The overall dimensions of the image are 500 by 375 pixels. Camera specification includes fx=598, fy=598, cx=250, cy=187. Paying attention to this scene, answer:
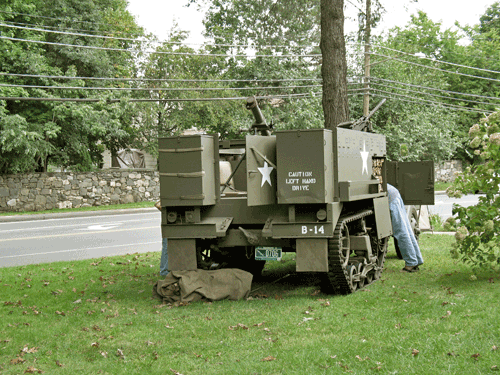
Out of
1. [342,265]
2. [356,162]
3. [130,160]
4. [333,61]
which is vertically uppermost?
[333,61]

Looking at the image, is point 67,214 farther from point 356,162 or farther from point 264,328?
point 264,328

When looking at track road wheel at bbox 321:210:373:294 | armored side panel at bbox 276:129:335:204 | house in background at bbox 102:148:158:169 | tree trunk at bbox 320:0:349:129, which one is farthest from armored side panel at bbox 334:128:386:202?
house in background at bbox 102:148:158:169

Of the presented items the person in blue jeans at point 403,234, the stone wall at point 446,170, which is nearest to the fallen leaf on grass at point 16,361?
the person in blue jeans at point 403,234

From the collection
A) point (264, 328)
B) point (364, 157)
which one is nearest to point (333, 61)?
point (364, 157)

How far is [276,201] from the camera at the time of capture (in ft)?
24.7

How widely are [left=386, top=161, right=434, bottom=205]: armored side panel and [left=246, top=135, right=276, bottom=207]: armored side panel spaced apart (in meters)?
3.73

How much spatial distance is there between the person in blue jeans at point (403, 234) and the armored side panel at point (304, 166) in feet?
8.76

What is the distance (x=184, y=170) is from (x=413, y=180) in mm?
4753

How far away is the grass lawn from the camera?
5.03m

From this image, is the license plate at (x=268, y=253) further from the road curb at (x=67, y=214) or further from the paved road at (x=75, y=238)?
the road curb at (x=67, y=214)

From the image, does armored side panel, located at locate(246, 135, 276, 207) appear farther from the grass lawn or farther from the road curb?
the road curb

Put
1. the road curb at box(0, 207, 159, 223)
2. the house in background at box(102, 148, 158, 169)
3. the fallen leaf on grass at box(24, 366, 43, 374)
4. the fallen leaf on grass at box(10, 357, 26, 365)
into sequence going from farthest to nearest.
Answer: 1. the house in background at box(102, 148, 158, 169)
2. the road curb at box(0, 207, 159, 223)
3. the fallen leaf on grass at box(10, 357, 26, 365)
4. the fallen leaf on grass at box(24, 366, 43, 374)

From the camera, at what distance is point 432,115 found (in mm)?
33156

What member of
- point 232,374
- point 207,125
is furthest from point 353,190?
point 207,125
